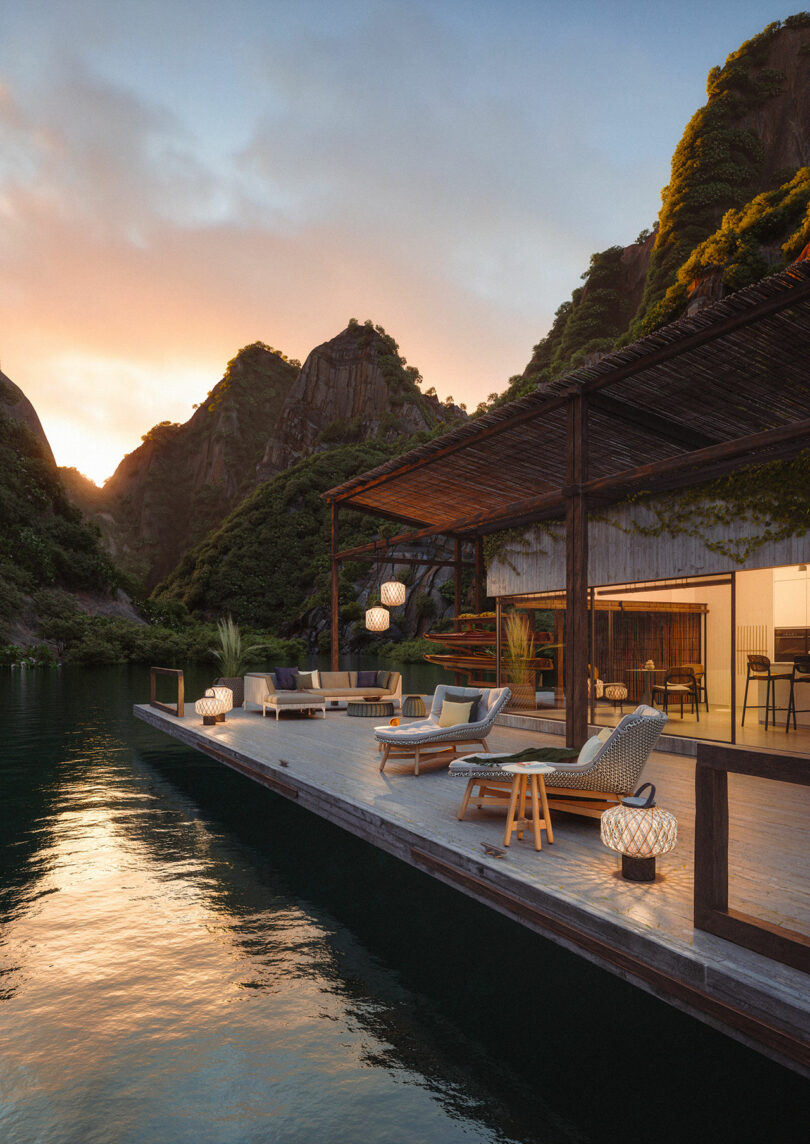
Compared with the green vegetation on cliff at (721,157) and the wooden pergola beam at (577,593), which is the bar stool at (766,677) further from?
the green vegetation on cliff at (721,157)

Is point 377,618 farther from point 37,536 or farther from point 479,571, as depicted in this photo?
point 37,536

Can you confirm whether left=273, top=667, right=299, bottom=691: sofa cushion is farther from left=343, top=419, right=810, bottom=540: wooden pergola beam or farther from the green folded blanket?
the green folded blanket

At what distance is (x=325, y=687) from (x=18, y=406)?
54171 millimetres

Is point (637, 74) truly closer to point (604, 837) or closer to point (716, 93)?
point (716, 93)

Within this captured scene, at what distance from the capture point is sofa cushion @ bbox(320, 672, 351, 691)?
1330cm

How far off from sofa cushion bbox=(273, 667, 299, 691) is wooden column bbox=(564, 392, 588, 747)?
253 inches

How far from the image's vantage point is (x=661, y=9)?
22188 mm

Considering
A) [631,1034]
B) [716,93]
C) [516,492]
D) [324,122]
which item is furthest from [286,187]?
[716,93]

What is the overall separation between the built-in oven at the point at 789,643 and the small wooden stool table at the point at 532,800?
633 cm

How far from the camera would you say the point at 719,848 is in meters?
3.14

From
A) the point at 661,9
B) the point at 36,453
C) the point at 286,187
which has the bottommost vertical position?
the point at 36,453

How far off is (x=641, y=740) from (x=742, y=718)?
17.1ft

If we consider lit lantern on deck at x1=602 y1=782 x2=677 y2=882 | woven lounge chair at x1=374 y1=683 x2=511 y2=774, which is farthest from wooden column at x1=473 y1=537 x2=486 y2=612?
lit lantern on deck at x1=602 y1=782 x2=677 y2=882

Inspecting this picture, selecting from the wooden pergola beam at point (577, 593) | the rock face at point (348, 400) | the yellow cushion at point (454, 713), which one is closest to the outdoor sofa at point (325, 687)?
the yellow cushion at point (454, 713)
